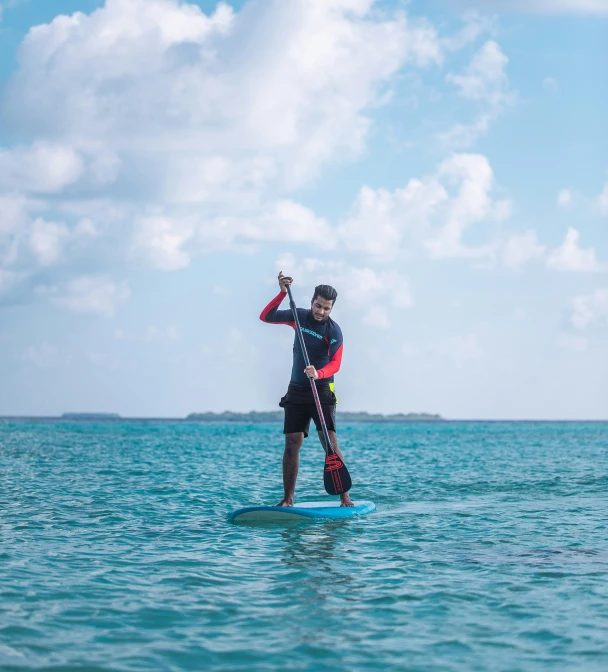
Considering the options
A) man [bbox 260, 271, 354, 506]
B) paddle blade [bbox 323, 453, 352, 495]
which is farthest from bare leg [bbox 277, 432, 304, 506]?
paddle blade [bbox 323, 453, 352, 495]

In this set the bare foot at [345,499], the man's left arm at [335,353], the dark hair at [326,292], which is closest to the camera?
the dark hair at [326,292]

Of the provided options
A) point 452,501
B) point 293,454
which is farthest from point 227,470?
point 293,454

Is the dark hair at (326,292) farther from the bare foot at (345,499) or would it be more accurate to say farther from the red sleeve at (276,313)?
the bare foot at (345,499)

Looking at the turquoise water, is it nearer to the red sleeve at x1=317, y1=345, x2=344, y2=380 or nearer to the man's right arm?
the red sleeve at x1=317, y1=345, x2=344, y2=380

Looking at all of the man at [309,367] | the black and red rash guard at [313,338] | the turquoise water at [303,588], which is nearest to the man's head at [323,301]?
the man at [309,367]

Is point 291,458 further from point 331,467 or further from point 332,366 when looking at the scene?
point 332,366

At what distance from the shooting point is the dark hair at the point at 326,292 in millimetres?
10836

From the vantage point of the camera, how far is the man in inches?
432

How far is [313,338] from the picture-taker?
440 inches

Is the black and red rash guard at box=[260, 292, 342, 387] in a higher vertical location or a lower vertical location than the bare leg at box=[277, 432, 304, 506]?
higher

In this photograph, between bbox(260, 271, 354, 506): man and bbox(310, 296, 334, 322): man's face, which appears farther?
bbox(260, 271, 354, 506): man

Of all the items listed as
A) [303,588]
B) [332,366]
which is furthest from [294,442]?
[303,588]

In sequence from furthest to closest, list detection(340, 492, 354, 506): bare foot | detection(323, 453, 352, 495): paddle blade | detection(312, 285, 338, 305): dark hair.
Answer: detection(340, 492, 354, 506): bare foot, detection(323, 453, 352, 495): paddle blade, detection(312, 285, 338, 305): dark hair

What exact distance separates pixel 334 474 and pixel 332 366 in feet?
5.31
